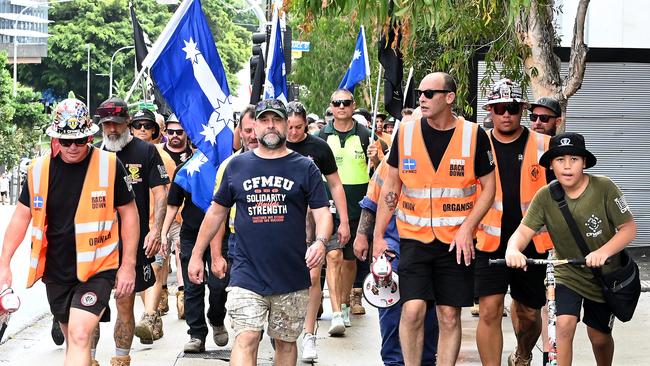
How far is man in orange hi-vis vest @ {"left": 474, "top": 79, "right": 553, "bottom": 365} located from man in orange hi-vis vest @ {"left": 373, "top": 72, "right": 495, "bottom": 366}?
0.31 metres

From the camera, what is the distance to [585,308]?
7777mm

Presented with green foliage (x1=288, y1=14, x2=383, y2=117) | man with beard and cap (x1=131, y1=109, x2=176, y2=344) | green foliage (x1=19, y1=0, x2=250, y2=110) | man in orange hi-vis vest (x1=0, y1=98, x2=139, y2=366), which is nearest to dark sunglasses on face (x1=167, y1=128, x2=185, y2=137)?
man with beard and cap (x1=131, y1=109, x2=176, y2=344)

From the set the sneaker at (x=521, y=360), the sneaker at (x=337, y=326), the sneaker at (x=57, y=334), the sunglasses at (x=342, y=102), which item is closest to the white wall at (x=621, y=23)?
the sunglasses at (x=342, y=102)

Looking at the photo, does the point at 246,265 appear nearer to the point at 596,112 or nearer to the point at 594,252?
the point at 594,252

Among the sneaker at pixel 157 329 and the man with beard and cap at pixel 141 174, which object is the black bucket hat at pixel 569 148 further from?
the sneaker at pixel 157 329

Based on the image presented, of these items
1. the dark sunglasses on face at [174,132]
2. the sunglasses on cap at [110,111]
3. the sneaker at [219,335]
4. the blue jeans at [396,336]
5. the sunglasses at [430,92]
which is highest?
the sunglasses at [430,92]

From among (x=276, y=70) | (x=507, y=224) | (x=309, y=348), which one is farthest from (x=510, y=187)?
(x=276, y=70)

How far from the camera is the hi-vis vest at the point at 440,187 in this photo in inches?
314

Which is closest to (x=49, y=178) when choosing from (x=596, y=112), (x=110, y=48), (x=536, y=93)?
(x=536, y=93)

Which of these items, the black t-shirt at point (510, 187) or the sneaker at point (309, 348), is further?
the sneaker at point (309, 348)

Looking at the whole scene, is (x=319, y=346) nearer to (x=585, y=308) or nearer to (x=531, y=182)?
(x=531, y=182)

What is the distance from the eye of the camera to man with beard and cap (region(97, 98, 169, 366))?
9.48m

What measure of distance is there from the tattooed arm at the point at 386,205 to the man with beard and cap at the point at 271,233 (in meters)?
0.55

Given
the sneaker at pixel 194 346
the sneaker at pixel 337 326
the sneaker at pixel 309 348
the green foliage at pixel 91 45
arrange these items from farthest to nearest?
1. the green foliage at pixel 91 45
2. the sneaker at pixel 337 326
3. the sneaker at pixel 194 346
4. the sneaker at pixel 309 348
